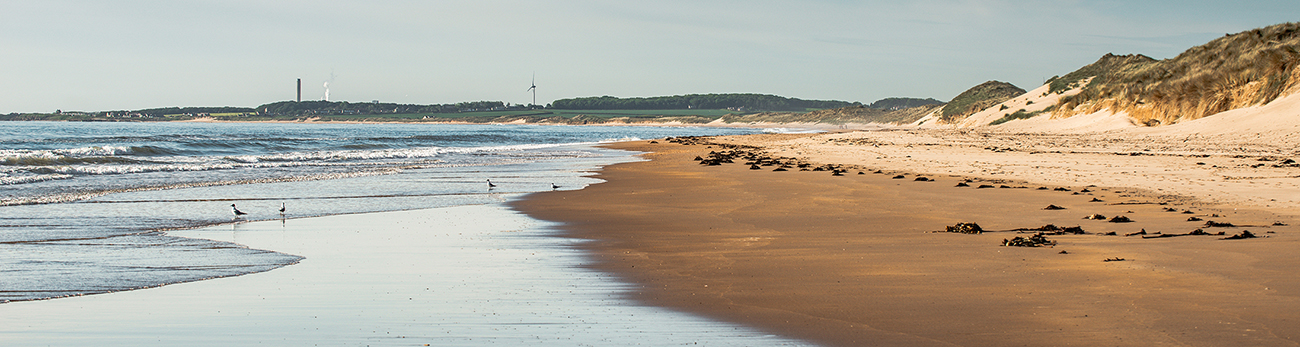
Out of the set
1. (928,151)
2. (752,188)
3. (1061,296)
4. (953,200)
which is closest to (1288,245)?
(1061,296)

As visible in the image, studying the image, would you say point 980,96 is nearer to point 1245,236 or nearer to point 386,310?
point 1245,236

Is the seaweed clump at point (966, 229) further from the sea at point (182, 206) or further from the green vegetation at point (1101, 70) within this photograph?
the green vegetation at point (1101, 70)

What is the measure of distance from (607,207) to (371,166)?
13.9 m

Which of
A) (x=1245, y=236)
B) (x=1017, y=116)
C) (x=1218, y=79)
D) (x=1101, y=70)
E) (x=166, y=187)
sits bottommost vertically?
(x=166, y=187)

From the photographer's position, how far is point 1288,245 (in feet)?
23.8

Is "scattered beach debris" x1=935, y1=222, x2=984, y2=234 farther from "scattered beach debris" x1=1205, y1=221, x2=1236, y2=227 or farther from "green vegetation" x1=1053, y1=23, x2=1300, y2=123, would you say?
"green vegetation" x1=1053, y1=23, x2=1300, y2=123

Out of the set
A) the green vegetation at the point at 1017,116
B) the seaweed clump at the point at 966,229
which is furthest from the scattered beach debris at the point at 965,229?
the green vegetation at the point at 1017,116

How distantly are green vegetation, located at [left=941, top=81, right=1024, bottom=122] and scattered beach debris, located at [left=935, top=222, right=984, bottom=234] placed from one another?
84593 mm

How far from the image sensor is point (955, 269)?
657cm

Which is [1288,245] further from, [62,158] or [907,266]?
[62,158]

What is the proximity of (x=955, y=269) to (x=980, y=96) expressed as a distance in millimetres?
107393

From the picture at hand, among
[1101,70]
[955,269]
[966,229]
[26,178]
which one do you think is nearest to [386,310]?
[955,269]

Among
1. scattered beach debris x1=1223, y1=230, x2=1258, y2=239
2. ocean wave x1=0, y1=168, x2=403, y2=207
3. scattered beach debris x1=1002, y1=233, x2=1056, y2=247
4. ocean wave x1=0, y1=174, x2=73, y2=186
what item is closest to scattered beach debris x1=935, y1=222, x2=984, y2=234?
scattered beach debris x1=1002, y1=233, x2=1056, y2=247

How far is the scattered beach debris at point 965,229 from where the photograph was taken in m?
8.69
